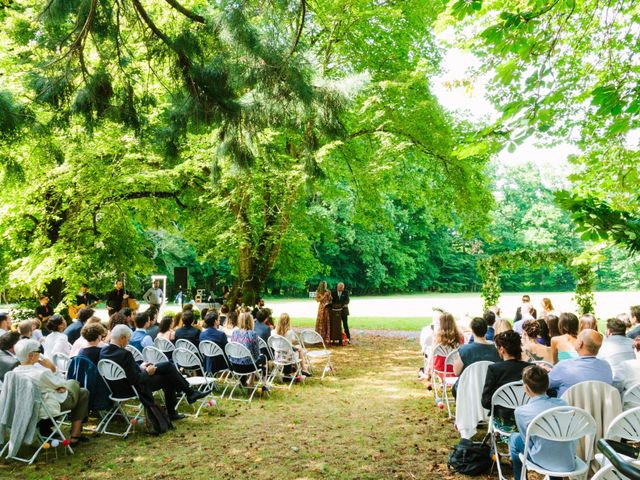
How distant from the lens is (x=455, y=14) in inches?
172

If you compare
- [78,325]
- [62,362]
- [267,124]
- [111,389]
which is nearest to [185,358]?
[111,389]

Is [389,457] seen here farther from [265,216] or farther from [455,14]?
[265,216]

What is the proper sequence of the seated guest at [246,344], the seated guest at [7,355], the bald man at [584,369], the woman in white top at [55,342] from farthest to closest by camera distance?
the seated guest at [246,344] < the woman in white top at [55,342] < the seated guest at [7,355] < the bald man at [584,369]

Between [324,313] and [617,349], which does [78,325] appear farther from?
[617,349]

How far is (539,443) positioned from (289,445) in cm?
259

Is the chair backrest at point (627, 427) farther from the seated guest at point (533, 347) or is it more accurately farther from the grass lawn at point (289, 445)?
the seated guest at point (533, 347)

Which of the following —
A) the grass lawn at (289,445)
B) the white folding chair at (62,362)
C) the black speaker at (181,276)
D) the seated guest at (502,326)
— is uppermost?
the black speaker at (181,276)

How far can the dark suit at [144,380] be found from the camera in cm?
533

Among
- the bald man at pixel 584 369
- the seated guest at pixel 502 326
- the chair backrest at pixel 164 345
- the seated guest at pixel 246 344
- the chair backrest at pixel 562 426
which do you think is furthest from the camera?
the seated guest at pixel 246 344

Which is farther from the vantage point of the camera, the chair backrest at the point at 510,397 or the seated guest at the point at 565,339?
the seated guest at the point at 565,339

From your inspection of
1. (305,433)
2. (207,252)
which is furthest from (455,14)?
(207,252)

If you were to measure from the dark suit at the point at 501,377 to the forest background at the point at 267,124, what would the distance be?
1.26 meters

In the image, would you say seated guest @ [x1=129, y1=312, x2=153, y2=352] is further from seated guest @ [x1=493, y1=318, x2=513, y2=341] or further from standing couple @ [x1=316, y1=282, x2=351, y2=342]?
standing couple @ [x1=316, y1=282, x2=351, y2=342]

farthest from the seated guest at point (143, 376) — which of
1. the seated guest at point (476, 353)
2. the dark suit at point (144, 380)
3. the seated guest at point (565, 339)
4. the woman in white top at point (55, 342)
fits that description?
the seated guest at point (565, 339)
